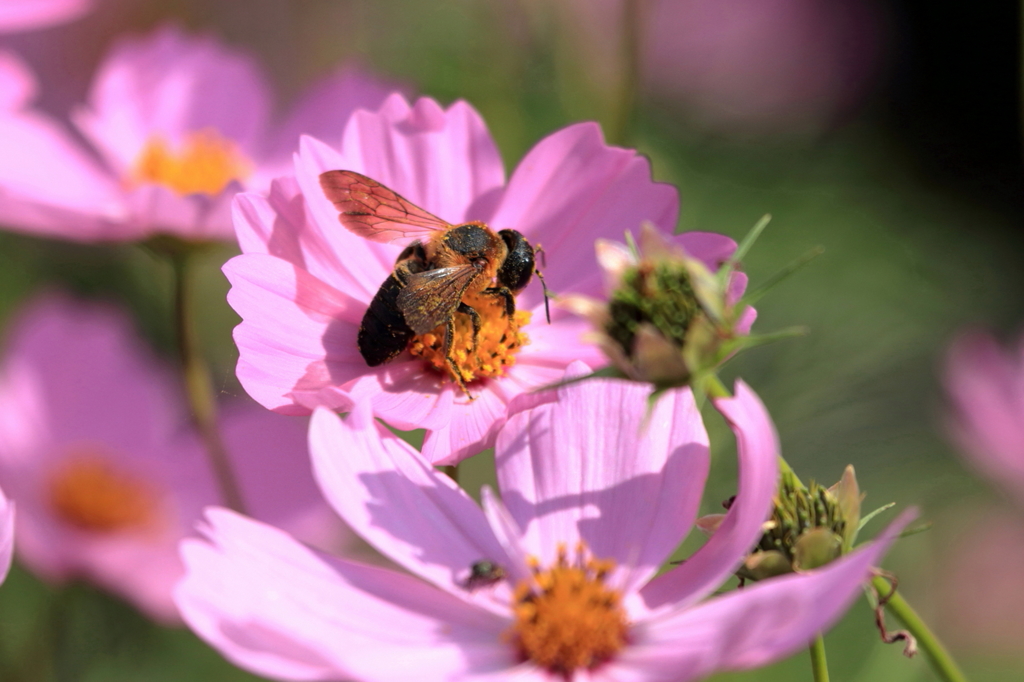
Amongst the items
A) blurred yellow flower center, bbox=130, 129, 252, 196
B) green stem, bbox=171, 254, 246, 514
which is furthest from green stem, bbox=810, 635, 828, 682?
blurred yellow flower center, bbox=130, 129, 252, 196

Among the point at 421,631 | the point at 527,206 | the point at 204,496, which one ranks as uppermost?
the point at 527,206

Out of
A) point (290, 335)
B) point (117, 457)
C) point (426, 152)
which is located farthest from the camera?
point (117, 457)

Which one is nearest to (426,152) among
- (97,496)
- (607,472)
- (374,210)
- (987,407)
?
(374,210)

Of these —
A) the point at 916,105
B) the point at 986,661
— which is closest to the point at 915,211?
the point at 916,105

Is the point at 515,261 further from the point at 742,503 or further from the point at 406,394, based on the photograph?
the point at 742,503

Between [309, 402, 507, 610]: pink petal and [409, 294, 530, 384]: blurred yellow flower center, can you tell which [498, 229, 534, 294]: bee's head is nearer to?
[409, 294, 530, 384]: blurred yellow flower center

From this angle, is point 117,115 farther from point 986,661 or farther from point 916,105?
point 916,105
